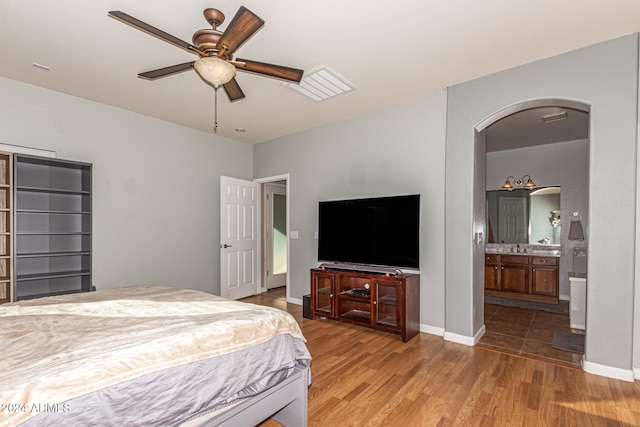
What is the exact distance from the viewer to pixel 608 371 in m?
2.61

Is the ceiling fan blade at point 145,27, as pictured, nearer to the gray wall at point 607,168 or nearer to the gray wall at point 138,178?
the gray wall at point 138,178

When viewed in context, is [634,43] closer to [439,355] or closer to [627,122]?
[627,122]

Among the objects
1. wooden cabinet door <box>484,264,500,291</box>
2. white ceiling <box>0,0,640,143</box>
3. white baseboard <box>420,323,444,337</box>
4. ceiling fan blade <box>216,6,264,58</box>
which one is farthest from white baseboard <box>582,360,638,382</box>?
ceiling fan blade <box>216,6,264,58</box>

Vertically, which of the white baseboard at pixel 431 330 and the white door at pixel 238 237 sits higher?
the white door at pixel 238 237

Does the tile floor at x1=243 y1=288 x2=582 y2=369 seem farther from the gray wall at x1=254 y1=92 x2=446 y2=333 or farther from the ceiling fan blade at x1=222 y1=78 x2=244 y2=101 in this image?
the ceiling fan blade at x1=222 y1=78 x2=244 y2=101

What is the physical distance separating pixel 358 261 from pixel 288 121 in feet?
7.20

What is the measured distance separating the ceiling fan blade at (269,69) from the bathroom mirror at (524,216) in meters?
5.02

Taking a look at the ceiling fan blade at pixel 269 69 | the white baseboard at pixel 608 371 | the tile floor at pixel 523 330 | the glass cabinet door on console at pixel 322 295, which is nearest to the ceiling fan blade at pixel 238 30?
the ceiling fan blade at pixel 269 69

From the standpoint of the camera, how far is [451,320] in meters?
3.45

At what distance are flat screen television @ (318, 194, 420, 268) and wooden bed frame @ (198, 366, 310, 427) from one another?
6.78ft

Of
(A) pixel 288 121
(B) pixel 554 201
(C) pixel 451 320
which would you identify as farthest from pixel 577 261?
(A) pixel 288 121

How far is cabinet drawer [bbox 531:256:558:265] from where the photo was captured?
202 inches

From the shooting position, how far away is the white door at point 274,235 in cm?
619

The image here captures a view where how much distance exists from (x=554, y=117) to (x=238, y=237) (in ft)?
15.8
